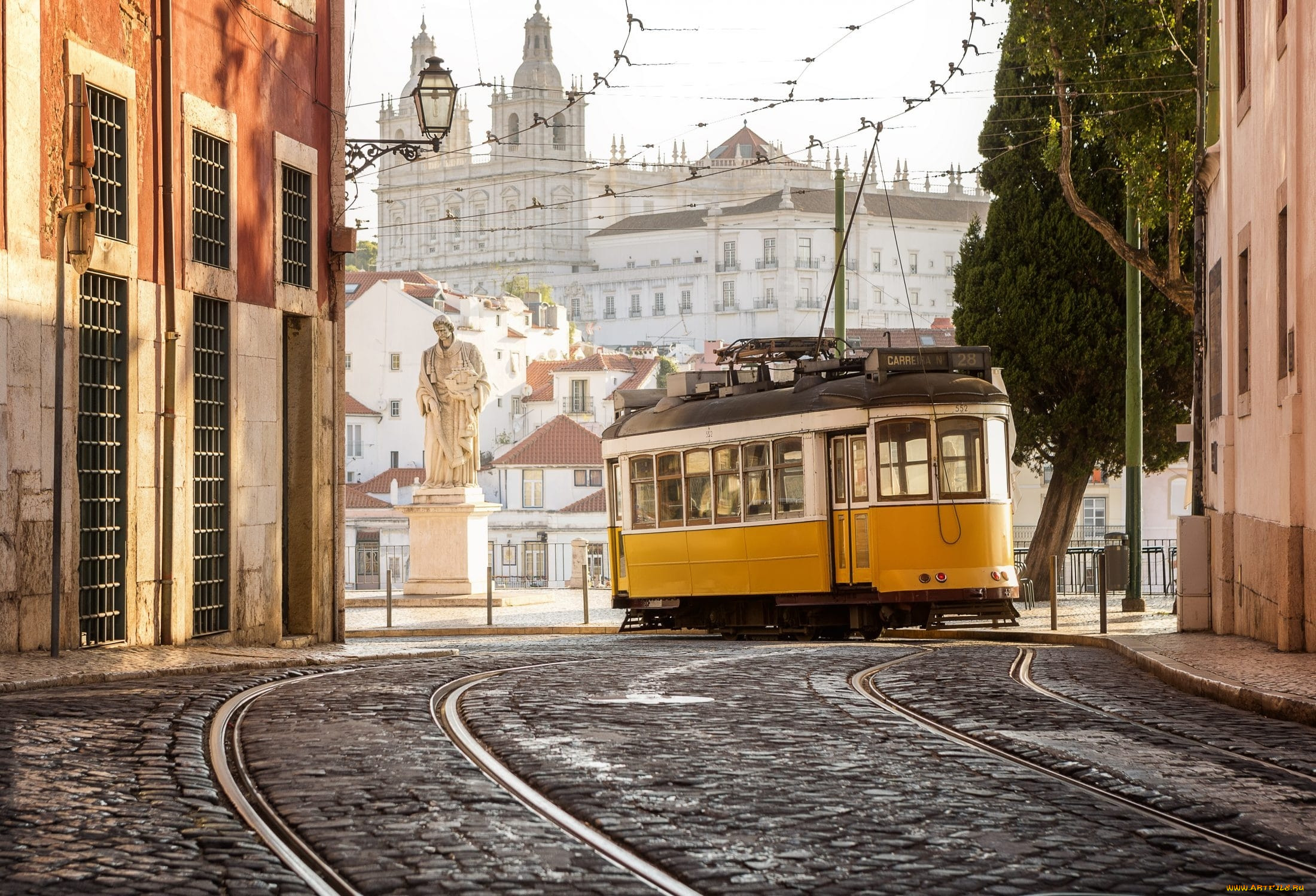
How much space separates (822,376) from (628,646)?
3.59m

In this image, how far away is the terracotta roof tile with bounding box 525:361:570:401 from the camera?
108m

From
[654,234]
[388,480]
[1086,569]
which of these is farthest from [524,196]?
[1086,569]

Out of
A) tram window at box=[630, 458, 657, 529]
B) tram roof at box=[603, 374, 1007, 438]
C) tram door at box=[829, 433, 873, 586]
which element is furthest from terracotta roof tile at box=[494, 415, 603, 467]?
tram door at box=[829, 433, 873, 586]

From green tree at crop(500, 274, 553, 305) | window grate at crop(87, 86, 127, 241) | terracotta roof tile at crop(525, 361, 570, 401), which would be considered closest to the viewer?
window grate at crop(87, 86, 127, 241)

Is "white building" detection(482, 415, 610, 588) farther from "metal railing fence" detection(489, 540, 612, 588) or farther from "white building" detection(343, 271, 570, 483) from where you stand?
"white building" detection(343, 271, 570, 483)

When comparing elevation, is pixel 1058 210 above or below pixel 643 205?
below

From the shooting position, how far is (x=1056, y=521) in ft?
102

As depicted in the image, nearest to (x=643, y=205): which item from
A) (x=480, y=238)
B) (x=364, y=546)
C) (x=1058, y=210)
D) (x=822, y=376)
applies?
(x=480, y=238)

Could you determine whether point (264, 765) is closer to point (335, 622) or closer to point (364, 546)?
point (335, 622)

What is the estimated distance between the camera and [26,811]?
7.10m

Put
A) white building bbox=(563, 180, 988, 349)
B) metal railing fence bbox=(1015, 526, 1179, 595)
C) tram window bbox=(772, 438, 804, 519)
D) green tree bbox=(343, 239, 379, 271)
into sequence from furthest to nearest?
1. green tree bbox=(343, 239, 379, 271)
2. white building bbox=(563, 180, 988, 349)
3. metal railing fence bbox=(1015, 526, 1179, 595)
4. tram window bbox=(772, 438, 804, 519)

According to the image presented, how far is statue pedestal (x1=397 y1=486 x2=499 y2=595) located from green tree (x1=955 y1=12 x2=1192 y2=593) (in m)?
8.61

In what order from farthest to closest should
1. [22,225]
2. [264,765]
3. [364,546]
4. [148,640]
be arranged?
[364,546] < [148,640] < [22,225] < [264,765]

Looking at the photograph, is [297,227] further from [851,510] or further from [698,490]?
[851,510]
